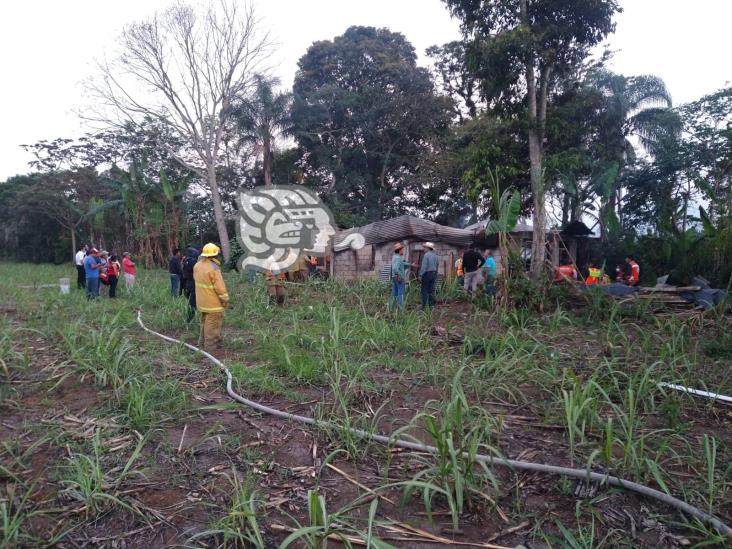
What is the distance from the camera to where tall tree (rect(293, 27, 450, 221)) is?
2361 centimetres

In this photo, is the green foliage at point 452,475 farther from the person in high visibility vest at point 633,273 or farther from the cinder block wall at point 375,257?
the cinder block wall at point 375,257

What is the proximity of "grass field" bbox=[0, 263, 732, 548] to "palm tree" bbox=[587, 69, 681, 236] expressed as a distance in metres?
13.9

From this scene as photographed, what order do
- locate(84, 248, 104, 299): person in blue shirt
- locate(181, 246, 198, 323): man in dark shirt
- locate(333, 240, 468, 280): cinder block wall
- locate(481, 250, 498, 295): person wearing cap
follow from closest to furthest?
locate(181, 246, 198, 323): man in dark shirt, locate(481, 250, 498, 295): person wearing cap, locate(84, 248, 104, 299): person in blue shirt, locate(333, 240, 468, 280): cinder block wall

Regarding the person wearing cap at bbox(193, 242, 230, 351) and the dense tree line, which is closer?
the person wearing cap at bbox(193, 242, 230, 351)

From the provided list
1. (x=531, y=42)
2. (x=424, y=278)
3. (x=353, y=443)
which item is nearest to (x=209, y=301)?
(x=353, y=443)

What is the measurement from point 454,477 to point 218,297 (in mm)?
4235

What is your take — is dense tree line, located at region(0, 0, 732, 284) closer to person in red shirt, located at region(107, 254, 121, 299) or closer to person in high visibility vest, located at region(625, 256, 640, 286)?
person in high visibility vest, located at region(625, 256, 640, 286)

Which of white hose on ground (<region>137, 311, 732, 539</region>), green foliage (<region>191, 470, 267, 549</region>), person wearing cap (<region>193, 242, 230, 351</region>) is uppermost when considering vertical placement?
person wearing cap (<region>193, 242, 230, 351</region>)

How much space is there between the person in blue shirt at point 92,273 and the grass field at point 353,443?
14.9 feet

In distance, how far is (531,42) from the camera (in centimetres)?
1208

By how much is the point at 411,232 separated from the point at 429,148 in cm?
1110

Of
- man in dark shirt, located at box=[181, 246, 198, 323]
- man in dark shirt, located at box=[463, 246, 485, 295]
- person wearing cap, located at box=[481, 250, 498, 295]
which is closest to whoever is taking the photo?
man in dark shirt, located at box=[181, 246, 198, 323]

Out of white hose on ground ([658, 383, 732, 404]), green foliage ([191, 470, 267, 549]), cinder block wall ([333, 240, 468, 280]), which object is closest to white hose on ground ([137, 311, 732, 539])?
green foliage ([191, 470, 267, 549])

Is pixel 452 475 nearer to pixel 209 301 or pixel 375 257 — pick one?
pixel 209 301
